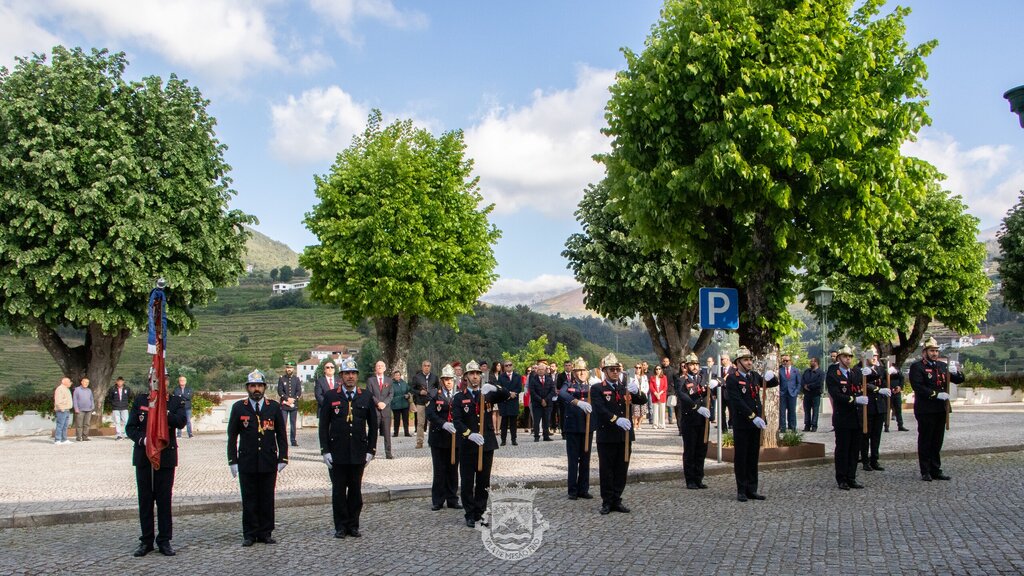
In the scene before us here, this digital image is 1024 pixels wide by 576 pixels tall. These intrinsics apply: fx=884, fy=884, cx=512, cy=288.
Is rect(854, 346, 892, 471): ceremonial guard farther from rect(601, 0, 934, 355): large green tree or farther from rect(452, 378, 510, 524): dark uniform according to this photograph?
rect(452, 378, 510, 524): dark uniform

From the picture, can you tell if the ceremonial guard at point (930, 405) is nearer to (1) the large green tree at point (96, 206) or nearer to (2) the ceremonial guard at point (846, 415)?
(2) the ceremonial guard at point (846, 415)

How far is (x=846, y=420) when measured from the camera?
44.3ft

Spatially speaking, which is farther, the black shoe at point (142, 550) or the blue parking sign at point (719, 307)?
the blue parking sign at point (719, 307)

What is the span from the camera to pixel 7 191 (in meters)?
26.5

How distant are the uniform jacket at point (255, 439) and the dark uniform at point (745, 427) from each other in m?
6.21

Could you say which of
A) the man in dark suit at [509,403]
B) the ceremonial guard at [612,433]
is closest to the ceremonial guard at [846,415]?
the ceremonial guard at [612,433]

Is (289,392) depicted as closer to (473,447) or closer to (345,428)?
(473,447)

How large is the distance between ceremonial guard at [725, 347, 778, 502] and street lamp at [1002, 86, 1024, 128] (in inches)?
245

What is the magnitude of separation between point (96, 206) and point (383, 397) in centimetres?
1477

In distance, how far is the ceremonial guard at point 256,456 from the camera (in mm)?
9633

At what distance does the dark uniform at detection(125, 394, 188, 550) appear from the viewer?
9.22m

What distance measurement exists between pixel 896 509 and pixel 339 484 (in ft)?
22.5

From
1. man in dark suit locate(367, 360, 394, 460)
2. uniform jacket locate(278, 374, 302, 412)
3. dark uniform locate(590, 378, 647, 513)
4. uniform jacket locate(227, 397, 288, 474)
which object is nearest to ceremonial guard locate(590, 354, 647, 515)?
dark uniform locate(590, 378, 647, 513)

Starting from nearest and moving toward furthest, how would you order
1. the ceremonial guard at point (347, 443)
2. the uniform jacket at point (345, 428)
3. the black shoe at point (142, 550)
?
the black shoe at point (142, 550), the ceremonial guard at point (347, 443), the uniform jacket at point (345, 428)
